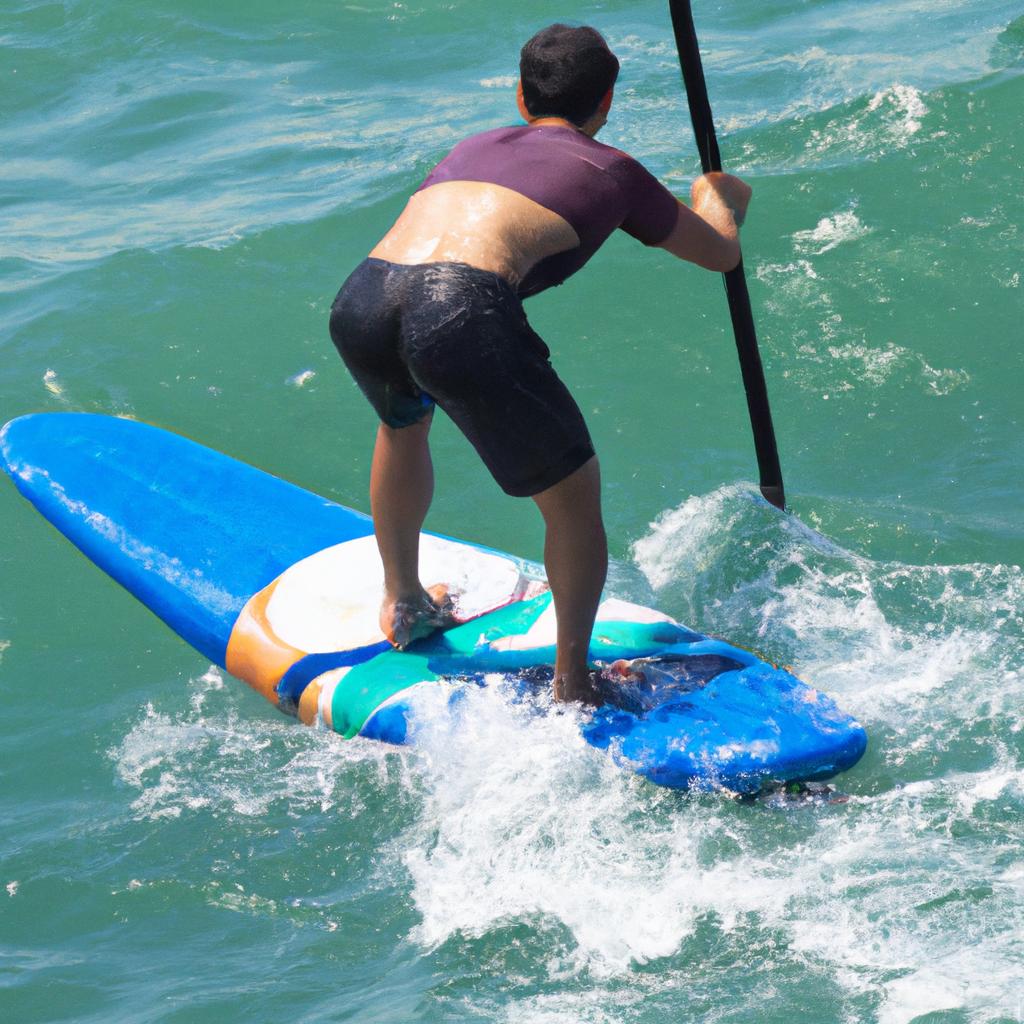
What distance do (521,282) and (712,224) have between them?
0.68m

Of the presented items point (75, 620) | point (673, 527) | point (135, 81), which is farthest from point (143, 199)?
point (673, 527)

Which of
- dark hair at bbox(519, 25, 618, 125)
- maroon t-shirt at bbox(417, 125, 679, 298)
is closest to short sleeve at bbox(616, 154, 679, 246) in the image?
maroon t-shirt at bbox(417, 125, 679, 298)

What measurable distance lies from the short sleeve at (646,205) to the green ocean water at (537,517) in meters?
1.21

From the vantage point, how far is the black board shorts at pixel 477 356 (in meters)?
2.91

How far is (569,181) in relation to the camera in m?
3.00

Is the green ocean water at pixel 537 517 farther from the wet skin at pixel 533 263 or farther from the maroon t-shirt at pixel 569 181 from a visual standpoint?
the maroon t-shirt at pixel 569 181

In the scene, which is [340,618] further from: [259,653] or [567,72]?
[567,72]

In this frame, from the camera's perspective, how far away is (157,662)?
4.11 m

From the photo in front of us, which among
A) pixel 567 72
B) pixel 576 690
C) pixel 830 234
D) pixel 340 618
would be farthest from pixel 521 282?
pixel 830 234

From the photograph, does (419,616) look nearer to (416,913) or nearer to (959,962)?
(416,913)

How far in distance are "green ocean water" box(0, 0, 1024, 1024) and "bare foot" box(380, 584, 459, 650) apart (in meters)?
0.37

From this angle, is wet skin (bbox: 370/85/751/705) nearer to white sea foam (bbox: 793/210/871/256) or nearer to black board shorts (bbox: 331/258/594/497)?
black board shorts (bbox: 331/258/594/497)

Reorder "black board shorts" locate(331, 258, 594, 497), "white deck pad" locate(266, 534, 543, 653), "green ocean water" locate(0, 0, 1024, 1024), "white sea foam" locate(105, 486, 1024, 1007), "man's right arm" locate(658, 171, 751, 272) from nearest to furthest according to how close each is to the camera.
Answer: "white sea foam" locate(105, 486, 1024, 1007)
"green ocean water" locate(0, 0, 1024, 1024)
"black board shorts" locate(331, 258, 594, 497)
"man's right arm" locate(658, 171, 751, 272)
"white deck pad" locate(266, 534, 543, 653)

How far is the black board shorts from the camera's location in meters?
2.91
